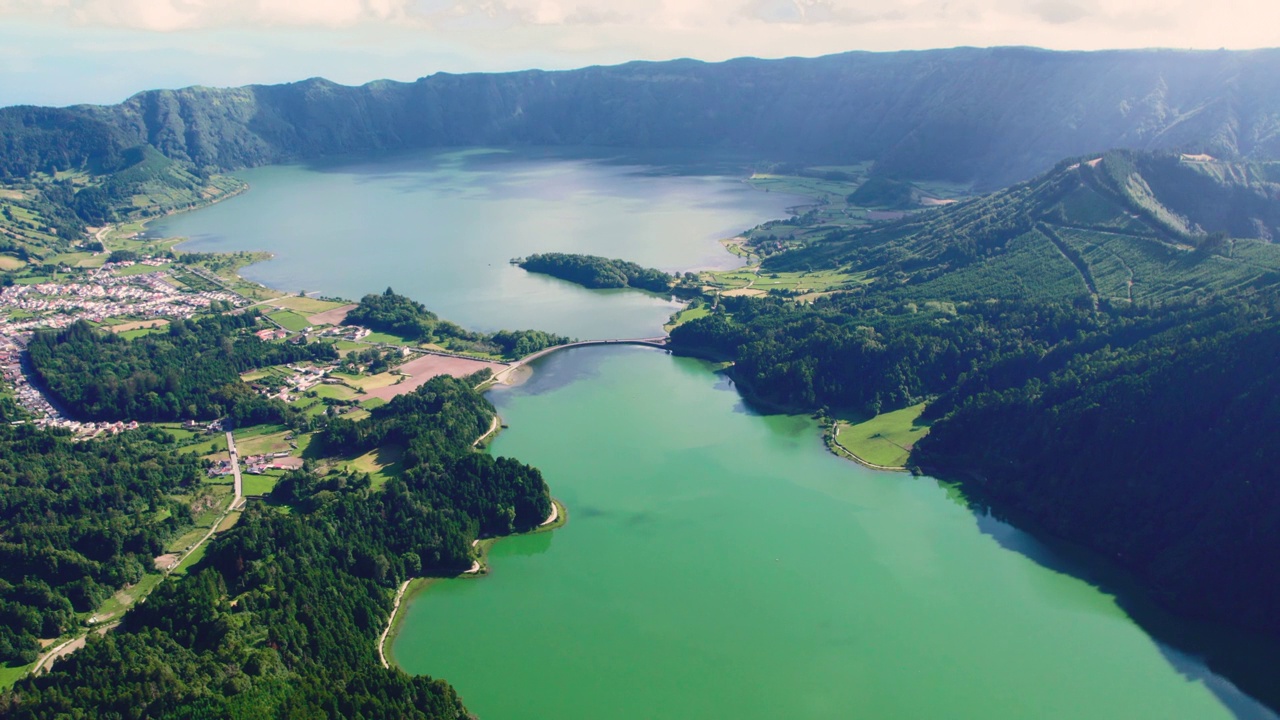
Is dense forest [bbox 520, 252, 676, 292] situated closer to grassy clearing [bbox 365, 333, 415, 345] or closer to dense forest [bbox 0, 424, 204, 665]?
grassy clearing [bbox 365, 333, 415, 345]

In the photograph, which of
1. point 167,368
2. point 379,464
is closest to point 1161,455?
point 379,464

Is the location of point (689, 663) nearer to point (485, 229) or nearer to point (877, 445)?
point (877, 445)

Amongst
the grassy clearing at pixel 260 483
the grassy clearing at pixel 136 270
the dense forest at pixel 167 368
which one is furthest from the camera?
the grassy clearing at pixel 136 270

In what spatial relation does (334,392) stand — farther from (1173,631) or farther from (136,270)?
(136,270)

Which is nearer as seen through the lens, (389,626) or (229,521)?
(389,626)

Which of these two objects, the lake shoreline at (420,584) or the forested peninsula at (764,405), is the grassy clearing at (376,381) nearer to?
the forested peninsula at (764,405)

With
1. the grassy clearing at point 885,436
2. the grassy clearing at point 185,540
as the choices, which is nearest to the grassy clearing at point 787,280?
the grassy clearing at point 885,436

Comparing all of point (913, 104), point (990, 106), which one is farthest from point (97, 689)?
point (913, 104)
